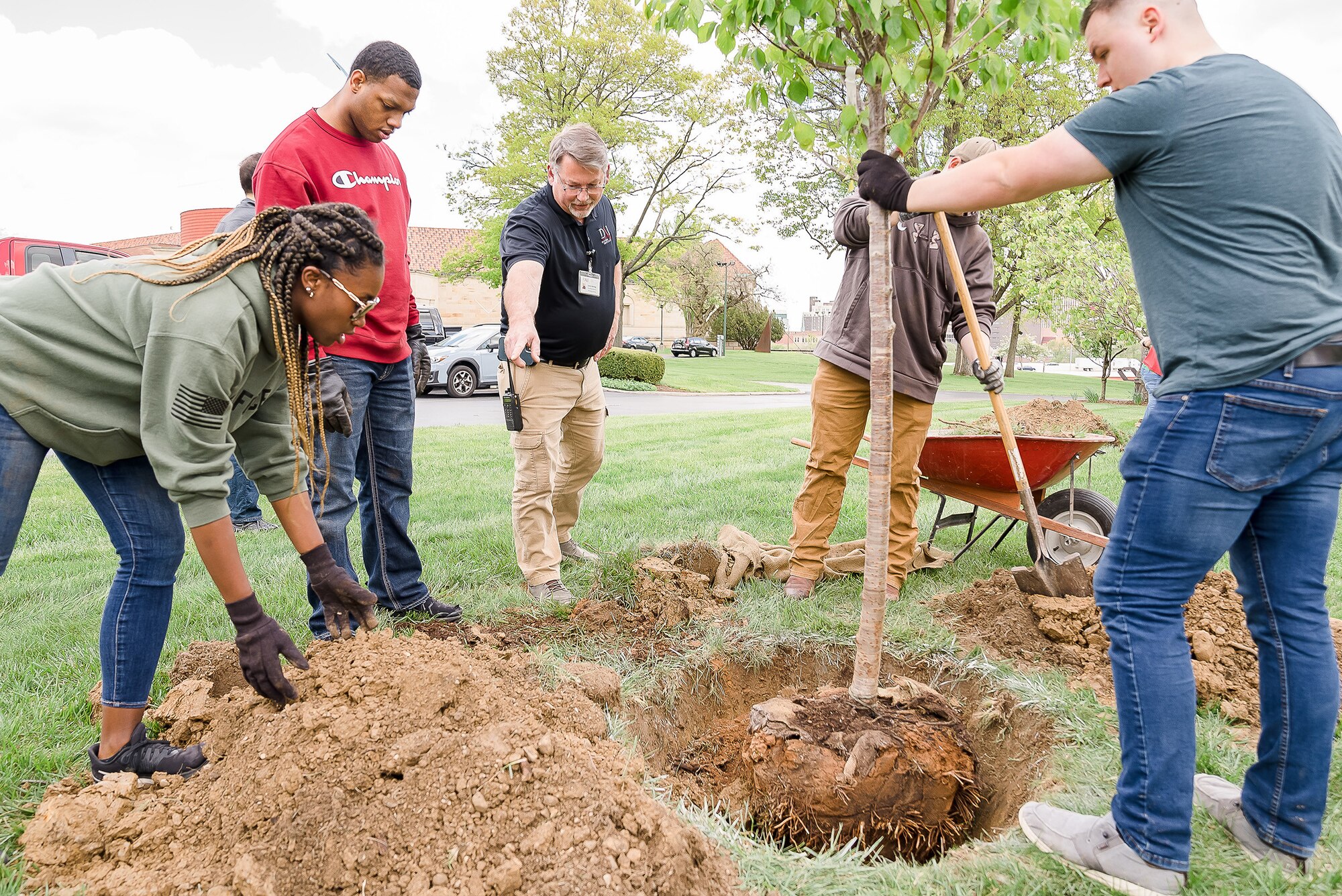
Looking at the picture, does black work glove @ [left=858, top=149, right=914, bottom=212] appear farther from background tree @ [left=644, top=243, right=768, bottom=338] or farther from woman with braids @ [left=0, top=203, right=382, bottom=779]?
background tree @ [left=644, top=243, right=768, bottom=338]

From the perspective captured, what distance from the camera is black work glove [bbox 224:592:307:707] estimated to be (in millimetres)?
1991

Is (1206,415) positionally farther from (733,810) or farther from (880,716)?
(733,810)

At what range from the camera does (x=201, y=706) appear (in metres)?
2.38

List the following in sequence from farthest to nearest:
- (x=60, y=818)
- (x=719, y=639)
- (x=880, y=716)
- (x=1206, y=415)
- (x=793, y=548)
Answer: (x=793, y=548) < (x=719, y=639) < (x=880, y=716) < (x=60, y=818) < (x=1206, y=415)

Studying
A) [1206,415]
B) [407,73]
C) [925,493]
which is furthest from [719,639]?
[925,493]

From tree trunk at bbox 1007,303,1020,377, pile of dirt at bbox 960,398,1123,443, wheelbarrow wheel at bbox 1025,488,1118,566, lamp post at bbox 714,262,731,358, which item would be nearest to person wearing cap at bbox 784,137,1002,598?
wheelbarrow wheel at bbox 1025,488,1118,566

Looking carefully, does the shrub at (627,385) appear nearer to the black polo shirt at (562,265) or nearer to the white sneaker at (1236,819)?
the black polo shirt at (562,265)

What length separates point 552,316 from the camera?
3.64 m

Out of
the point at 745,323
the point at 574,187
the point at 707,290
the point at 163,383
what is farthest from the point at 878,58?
the point at 745,323

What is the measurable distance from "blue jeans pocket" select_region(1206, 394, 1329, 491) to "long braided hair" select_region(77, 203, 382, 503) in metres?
1.98

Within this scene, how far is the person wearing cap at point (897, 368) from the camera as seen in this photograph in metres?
3.69

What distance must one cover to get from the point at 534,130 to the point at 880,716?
23.0 metres

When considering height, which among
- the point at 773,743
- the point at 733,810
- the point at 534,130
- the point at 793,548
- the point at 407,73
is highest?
the point at 534,130

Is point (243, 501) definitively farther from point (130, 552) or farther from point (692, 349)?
point (692, 349)
